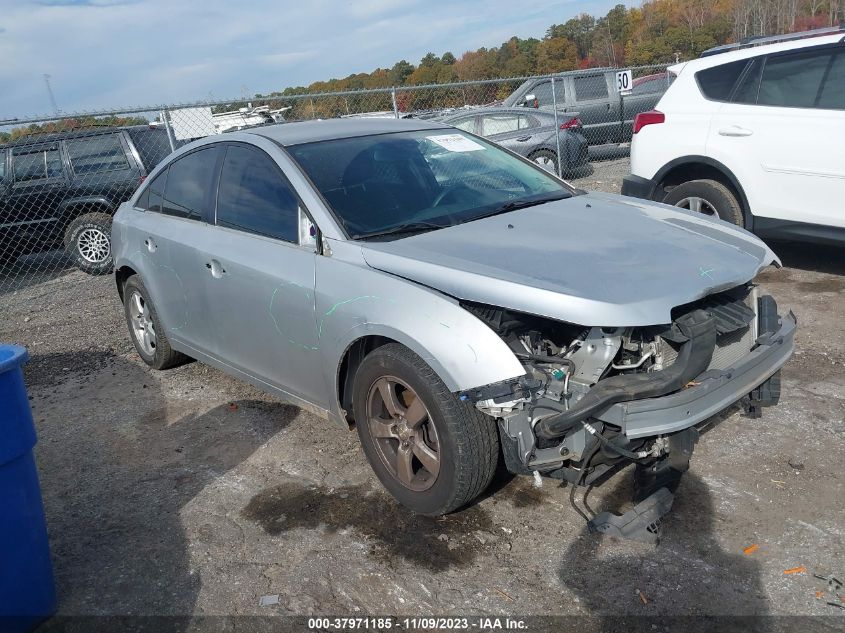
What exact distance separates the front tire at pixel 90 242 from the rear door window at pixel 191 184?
5.49 metres

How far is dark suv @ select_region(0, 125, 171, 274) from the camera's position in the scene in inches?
395

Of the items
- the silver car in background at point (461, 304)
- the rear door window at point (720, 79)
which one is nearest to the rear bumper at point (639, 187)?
the rear door window at point (720, 79)

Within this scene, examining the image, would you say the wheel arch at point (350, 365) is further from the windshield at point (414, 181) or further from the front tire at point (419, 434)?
the windshield at point (414, 181)

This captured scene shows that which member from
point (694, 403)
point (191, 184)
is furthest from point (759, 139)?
point (191, 184)

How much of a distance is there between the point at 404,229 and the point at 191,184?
1.83 meters

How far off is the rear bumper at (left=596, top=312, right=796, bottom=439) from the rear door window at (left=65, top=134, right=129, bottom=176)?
8992 mm

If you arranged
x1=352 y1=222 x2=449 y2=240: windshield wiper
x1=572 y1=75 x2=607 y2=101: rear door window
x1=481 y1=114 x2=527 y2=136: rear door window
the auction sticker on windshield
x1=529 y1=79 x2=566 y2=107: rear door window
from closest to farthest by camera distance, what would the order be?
x1=352 y1=222 x2=449 y2=240: windshield wiper → the auction sticker on windshield → x1=481 y1=114 x2=527 y2=136: rear door window → x1=572 y1=75 x2=607 y2=101: rear door window → x1=529 y1=79 x2=566 y2=107: rear door window

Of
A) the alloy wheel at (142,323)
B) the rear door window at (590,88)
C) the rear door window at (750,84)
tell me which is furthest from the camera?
the rear door window at (590,88)

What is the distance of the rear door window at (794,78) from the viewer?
588 cm

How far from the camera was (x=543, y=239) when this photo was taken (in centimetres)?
350

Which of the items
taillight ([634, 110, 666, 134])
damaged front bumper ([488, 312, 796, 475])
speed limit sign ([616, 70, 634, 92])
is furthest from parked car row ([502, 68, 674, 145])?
damaged front bumper ([488, 312, 796, 475])

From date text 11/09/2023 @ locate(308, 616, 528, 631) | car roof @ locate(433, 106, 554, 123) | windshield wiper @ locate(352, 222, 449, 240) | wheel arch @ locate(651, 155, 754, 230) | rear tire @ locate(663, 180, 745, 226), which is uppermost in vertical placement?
car roof @ locate(433, 106, 554, 123)

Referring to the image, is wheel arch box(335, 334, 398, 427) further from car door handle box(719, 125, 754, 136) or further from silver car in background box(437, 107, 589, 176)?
silver car in background box(437, 107, 589, 176)

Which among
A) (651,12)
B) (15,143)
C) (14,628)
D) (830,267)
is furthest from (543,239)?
(651,12)
